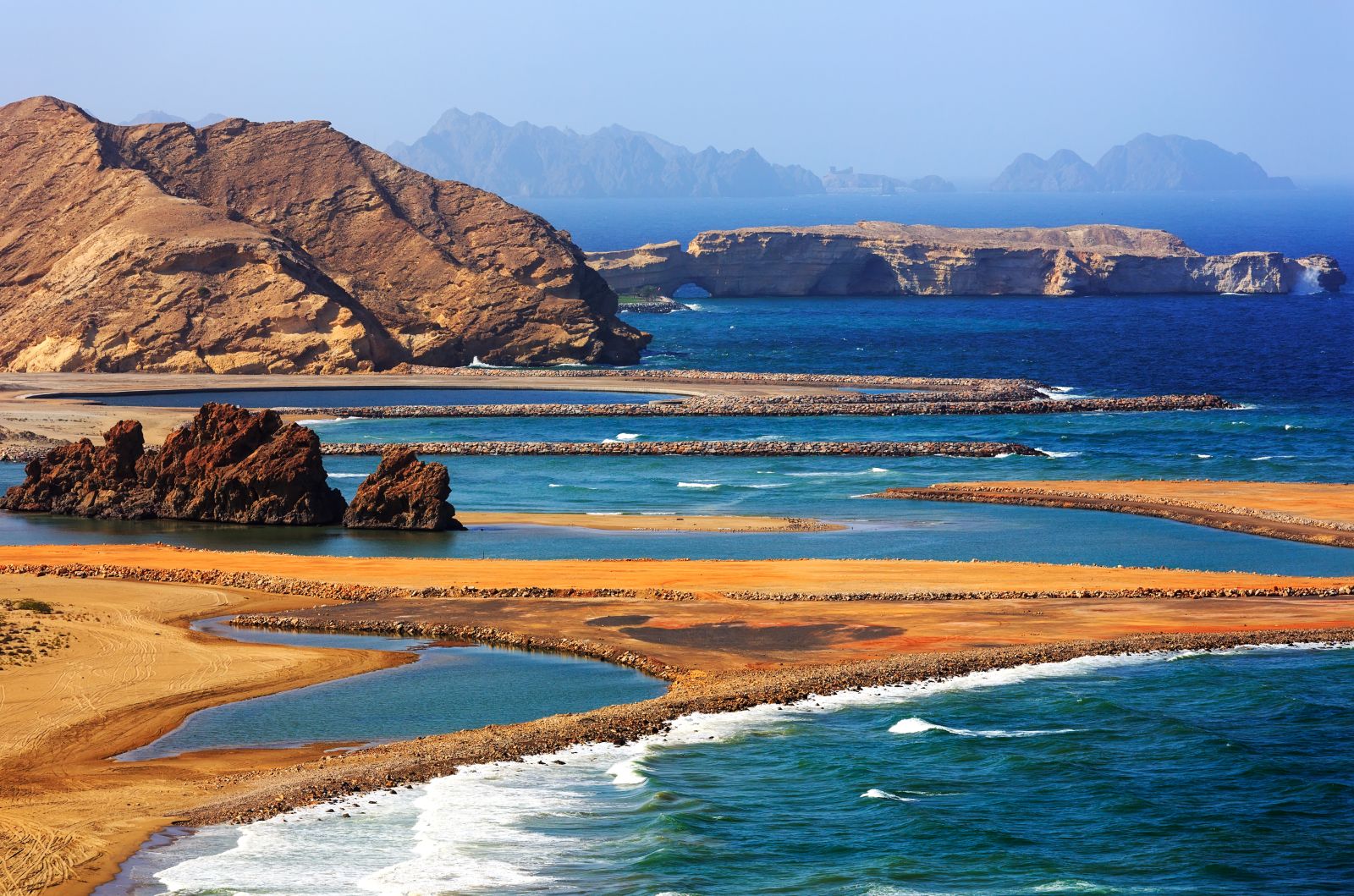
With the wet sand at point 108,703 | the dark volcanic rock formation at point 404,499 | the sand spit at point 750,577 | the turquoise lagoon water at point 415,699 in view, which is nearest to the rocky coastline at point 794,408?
the dark volcanic rock formation at point 404,499

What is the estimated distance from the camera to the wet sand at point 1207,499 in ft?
222

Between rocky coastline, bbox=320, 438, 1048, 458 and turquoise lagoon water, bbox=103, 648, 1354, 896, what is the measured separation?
2146 inches

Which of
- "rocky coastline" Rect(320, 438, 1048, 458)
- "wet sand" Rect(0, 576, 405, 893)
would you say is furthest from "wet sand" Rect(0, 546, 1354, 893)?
"rocky coastline" Rect(320, 438, 1048, 458)

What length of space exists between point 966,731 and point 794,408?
77.7 metres

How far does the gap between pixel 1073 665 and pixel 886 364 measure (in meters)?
103

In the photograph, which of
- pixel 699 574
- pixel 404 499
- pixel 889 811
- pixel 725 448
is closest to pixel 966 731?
pixel 889 811

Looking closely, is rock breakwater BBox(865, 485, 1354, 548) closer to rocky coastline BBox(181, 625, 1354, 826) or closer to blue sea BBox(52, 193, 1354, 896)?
blue sea BBox(52, 193, 1354, 896)

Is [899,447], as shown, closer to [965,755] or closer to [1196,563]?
[1196,563]

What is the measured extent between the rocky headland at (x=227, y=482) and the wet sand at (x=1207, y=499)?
24821mm

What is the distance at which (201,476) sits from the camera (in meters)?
73.3

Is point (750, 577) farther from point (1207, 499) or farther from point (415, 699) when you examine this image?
point (1207, 499)

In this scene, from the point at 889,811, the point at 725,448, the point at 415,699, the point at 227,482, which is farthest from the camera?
the point at 725,448

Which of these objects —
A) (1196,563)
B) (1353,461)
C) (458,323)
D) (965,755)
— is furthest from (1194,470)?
(458,323)

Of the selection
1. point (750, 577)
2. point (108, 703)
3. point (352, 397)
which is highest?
point (352, 397)
